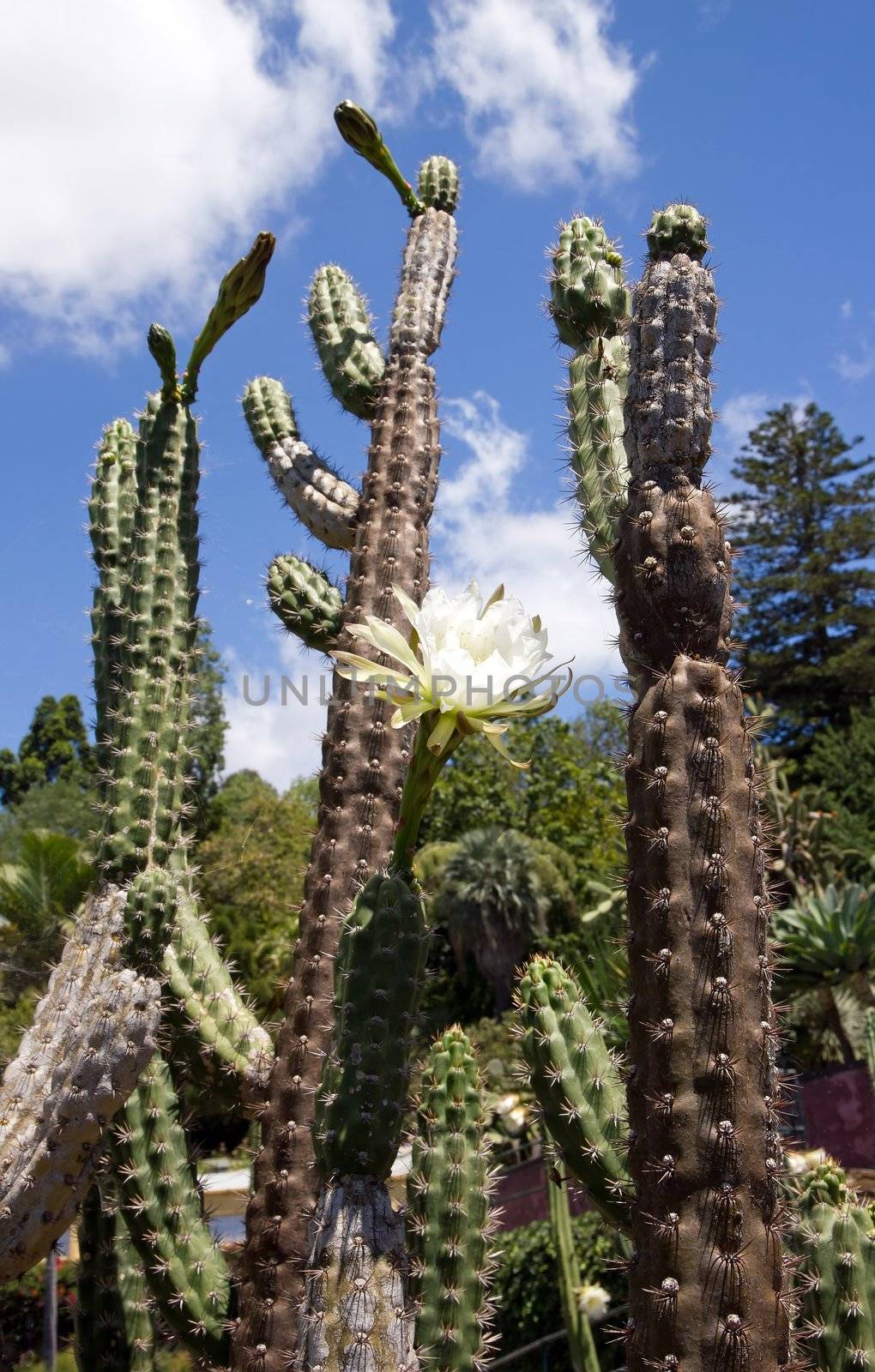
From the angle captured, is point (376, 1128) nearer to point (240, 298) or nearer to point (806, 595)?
point (240, 298)

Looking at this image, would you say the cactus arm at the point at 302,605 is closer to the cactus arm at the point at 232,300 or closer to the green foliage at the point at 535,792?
the cactus arm at the point at 232,300

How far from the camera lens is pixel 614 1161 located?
7.78 feet

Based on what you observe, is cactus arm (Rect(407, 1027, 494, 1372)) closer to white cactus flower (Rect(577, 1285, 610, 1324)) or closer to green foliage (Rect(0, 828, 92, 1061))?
white cactus flower (Rect(577, 1285, 610, 1324))

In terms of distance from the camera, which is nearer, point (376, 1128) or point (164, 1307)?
point (376, 1128)

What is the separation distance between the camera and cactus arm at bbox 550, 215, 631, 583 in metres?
2.83

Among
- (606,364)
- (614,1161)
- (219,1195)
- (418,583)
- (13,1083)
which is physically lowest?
(219,1195)

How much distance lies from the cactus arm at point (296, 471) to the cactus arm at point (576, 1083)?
6.58 ft

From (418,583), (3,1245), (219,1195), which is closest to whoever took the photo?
(3,1245)

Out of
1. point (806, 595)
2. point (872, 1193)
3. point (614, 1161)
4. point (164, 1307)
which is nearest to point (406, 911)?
point (614, 1161)

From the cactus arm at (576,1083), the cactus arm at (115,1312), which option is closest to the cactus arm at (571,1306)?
the cactus arm at (115,1312)

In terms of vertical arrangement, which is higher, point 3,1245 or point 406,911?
point 406,911

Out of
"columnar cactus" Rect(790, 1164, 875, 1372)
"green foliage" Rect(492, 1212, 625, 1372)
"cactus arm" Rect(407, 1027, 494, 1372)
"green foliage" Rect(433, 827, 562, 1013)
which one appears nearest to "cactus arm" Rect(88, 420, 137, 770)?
"cactus arm" Rect(407, 1027, 494, 1372)

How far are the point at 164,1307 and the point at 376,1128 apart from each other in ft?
4.41

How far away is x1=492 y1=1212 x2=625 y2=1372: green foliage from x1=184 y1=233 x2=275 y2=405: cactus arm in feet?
23.8
